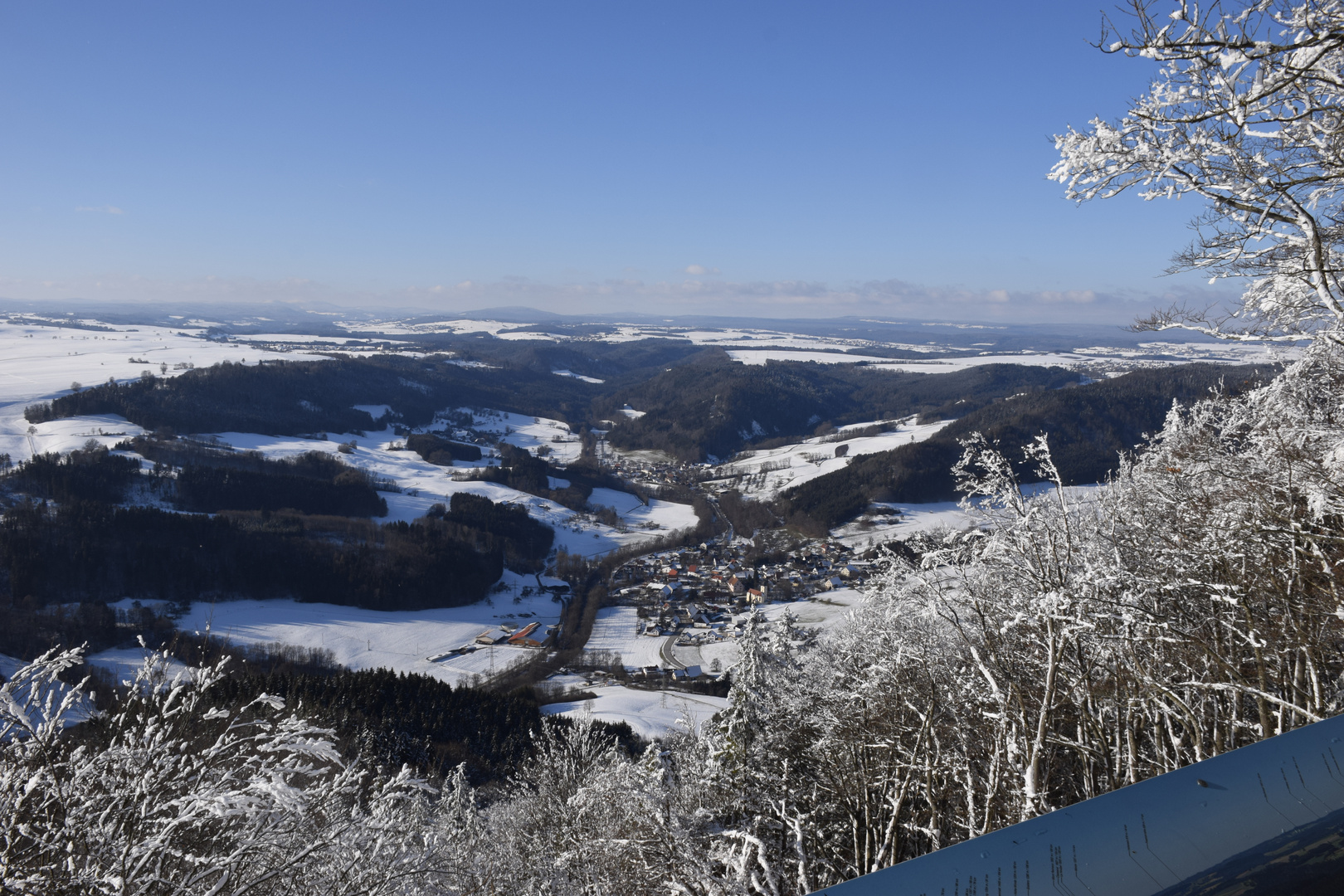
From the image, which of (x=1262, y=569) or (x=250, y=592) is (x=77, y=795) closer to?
(x=1262, y=569)

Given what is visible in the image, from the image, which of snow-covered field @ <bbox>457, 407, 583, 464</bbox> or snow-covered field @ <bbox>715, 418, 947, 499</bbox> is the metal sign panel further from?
snow-covered field @ <bbox>457, 407, 583, 464</bbox>

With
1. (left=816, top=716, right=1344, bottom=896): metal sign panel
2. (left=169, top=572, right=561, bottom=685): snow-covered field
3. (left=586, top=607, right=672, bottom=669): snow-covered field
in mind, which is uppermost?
(left=816, top=716, right=1344, bottom=896): metal sign panel

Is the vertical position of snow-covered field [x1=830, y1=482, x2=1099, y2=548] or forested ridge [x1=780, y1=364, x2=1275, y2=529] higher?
forested ridge [x1=780, y1=364, x2=1275, y2=529]

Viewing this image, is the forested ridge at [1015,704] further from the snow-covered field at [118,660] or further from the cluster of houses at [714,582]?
the snow-covered field at [118,660]

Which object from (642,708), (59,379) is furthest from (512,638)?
(59,379)

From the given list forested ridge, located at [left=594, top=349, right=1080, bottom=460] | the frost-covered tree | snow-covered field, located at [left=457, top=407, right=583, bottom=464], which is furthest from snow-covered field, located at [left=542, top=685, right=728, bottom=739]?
forested ridge, located at [left=594, top=349, right=1080, bottom=460]

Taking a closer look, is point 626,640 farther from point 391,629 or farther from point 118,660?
point 118,660
